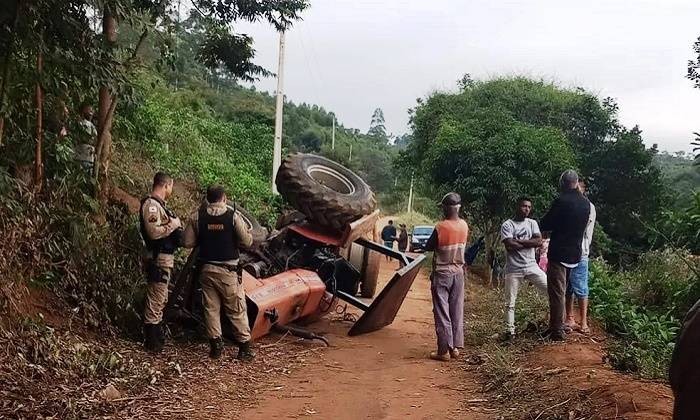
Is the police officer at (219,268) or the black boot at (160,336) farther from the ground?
the police officer at (219,268)

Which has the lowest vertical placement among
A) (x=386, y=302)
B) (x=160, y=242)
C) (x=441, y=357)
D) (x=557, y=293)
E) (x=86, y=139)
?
(x=441, y=357)

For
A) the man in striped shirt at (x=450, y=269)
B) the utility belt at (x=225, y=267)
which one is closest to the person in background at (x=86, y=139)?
the utility belt at (x=225, y=267)

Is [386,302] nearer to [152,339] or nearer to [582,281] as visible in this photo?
[582,281]

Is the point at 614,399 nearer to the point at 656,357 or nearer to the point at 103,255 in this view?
the point at 656,357

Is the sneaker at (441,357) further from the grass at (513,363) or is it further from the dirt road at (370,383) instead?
the grass at (513,363)

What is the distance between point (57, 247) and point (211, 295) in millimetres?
1496

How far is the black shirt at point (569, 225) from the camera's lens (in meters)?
7.73

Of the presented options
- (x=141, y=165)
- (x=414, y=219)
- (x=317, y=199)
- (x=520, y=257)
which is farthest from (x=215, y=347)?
(x=414, y=219)

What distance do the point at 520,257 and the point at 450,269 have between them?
2.83 feet

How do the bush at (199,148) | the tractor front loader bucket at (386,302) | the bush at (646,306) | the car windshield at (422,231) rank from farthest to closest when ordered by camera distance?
the car windshield at (422,231)
the bush at (199,148)
the tractor front loader bucket at (386,302)
the bush at (646,306)

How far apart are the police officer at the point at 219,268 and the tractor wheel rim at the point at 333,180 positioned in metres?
3.13

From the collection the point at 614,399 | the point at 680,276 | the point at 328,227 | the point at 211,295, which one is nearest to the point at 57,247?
the point at 211,295

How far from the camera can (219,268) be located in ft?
23.2

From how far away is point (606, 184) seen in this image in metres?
28.7
